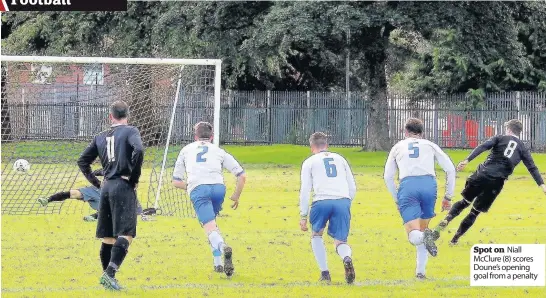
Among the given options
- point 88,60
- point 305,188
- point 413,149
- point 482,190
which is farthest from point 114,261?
point 88,60

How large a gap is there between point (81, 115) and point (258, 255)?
57.6ft

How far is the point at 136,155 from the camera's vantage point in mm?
12266

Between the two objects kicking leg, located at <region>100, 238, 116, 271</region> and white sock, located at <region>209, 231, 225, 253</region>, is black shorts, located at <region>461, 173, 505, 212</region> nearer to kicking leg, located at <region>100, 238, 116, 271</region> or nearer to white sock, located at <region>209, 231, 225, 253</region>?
white sock, located at <region>209, 231, 225, 253</region>

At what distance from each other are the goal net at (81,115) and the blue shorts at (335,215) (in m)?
5.90

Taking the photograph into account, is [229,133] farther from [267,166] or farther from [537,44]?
[537,44]

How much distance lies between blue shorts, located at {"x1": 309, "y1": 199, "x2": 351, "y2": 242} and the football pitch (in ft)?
1.95

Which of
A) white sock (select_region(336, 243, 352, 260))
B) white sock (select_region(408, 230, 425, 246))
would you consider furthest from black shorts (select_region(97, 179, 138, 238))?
white sock (select_region(408, 230, 425, 246))

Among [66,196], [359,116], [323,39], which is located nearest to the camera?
[66,196]

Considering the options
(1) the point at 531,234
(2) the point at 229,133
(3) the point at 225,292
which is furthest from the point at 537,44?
(3) the point at 225,292

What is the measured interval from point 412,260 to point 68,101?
1957cm

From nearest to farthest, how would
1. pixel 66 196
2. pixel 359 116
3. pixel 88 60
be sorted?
pixel 66 196 < pixel 88 60 < pixel 359 116

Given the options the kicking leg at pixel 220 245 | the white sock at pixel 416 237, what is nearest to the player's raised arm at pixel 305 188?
the kicking leg at pixel 220 245

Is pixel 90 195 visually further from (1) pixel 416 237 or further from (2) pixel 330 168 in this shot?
(1) pixel 416 237

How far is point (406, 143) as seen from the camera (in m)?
13.4
